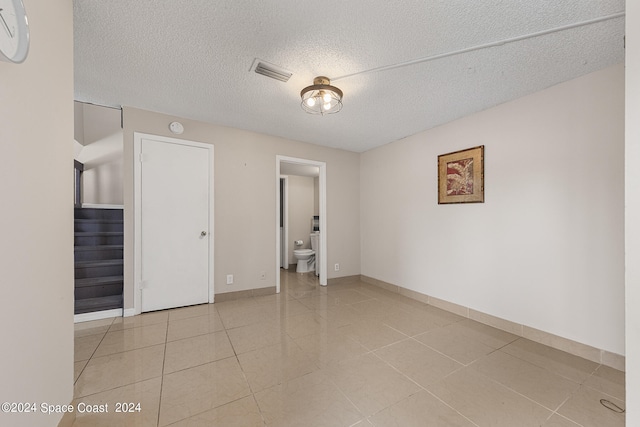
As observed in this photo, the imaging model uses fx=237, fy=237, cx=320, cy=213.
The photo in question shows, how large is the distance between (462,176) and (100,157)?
626 cm

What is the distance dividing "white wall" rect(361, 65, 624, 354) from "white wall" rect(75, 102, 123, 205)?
221 inches

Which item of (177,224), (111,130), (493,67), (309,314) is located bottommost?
(309,314)

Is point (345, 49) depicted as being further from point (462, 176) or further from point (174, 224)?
point (174, 224)

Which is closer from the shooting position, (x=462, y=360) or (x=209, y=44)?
(x=209, y=44)

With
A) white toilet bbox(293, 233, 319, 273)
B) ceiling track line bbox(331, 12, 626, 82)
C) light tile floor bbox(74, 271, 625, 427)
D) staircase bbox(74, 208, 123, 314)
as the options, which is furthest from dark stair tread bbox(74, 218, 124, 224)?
ceiling track line bbox(331, 12, 626, 82)

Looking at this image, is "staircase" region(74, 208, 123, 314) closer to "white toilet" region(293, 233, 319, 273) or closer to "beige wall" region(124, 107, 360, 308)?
"beige wall" region(124, 107, 360, 308)

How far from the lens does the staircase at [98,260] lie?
284 cm

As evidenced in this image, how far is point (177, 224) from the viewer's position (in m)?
3.02

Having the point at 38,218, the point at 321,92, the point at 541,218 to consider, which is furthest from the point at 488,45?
the point at 38,218

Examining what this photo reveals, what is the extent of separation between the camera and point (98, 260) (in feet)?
10.5

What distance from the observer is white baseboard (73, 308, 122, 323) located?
2.61 metres

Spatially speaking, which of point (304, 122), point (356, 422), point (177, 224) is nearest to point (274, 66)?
point (304, 122)

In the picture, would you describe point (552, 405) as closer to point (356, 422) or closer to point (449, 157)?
point (356, 422)

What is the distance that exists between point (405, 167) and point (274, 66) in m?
2.44
